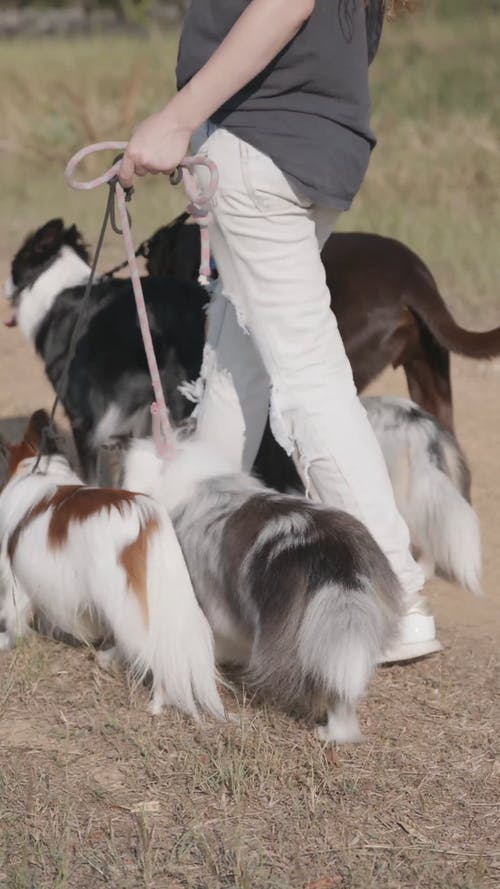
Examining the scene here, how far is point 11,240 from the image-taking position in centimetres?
945

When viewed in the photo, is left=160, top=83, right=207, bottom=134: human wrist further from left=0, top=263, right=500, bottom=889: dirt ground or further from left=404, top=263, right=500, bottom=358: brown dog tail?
left=404, top=263, right=500, bottom=358: brown dog tail

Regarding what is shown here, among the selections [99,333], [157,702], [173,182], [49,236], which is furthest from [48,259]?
[157,702]

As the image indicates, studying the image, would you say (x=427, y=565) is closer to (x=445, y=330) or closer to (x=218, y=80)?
(x=445, y=330)

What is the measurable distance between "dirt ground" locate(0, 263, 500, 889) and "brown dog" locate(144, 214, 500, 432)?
112 centimetres

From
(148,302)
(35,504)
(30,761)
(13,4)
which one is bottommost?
(30,761)

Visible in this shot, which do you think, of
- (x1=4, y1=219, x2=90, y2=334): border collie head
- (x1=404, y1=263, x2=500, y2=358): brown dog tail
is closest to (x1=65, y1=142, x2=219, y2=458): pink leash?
(x1=404, y1=263, x2=500, y2=358): brown dog tail

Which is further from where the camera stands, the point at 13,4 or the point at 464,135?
the point at 13,4

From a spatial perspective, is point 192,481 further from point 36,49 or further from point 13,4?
point 13,4

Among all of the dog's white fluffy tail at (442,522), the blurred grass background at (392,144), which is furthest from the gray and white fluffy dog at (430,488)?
the blurred grass background at (392,144)

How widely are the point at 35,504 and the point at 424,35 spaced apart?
17.3 m

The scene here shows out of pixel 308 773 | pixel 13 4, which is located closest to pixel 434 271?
pixel 308 773

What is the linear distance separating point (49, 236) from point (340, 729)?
2521 millimetres

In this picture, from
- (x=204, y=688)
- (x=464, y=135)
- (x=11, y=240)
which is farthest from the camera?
(x=464, y=135)

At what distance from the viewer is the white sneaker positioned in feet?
12.0
